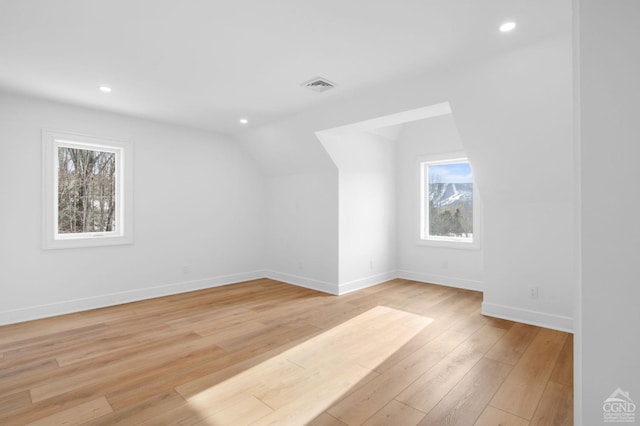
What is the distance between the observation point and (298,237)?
549 cm

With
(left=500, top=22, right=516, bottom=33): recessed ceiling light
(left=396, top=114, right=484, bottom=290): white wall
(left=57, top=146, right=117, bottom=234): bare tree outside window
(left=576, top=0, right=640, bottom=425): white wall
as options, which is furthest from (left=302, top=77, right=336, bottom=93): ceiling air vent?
(left=57, top=146, right=117, bottom=234): bare tree outside window

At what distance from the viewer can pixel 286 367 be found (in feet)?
8.47

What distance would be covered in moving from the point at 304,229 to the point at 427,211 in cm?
224

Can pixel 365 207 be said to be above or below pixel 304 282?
above

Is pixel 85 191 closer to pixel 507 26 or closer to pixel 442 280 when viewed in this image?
pixel 507 26

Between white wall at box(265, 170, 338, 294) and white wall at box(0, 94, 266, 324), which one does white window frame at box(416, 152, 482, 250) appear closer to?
white wall at box(265, 170, 338, 294)

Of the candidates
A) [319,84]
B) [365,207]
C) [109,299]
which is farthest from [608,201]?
[109,299]

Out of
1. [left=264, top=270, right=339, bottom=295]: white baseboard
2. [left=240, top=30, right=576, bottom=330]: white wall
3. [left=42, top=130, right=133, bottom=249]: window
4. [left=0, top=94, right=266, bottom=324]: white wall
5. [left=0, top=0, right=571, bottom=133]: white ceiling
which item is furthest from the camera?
[left=264, top=270, right=339, bottom=295]: white baseboard

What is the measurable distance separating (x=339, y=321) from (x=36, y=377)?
8.94 feet

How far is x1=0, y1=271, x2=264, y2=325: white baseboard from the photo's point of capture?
3.69 metres

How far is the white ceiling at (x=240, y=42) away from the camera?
212cm

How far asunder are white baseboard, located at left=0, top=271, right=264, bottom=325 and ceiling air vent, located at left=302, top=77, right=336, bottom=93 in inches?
143

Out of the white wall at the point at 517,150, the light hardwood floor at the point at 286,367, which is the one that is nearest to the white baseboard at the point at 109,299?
the light hardwood floor at the point at 286,367

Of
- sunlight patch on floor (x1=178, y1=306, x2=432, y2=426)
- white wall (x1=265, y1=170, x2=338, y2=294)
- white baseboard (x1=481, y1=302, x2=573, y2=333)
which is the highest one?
white wall (x1=265, y1=170, x2=338, y2=294)
